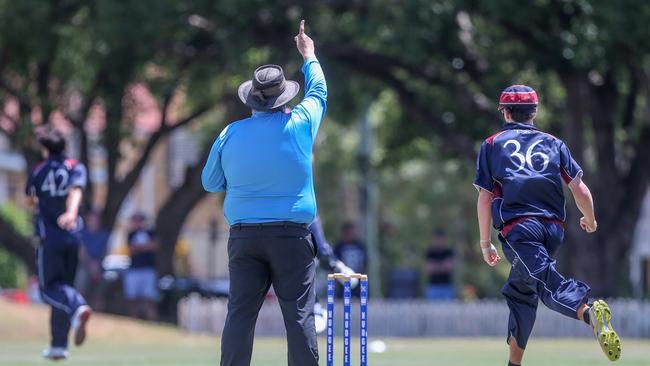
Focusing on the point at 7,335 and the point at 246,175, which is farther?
the point at 7,335

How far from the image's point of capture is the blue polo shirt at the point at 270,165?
9570 millimetres

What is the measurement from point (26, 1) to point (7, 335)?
7.39 metres

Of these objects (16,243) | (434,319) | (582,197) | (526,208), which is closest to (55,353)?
(526,208)

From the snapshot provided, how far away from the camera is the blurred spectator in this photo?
91.5ft

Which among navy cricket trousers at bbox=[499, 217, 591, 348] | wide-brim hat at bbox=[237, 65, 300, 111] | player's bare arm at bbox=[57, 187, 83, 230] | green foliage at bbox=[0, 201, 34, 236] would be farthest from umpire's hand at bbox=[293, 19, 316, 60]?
green foliage at bbox=[0, 201, 34, 236]

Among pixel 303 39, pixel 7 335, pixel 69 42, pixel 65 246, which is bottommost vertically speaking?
pixel 7 335

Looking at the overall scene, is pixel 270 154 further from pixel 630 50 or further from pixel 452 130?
pixel 452 130

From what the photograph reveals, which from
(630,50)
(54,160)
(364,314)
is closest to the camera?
(364,314)

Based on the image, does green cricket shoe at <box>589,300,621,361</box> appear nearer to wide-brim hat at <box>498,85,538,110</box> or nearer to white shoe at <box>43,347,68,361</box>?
wide-brim hat at <box>498,85,538,110</box>

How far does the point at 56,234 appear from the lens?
46.5 ft

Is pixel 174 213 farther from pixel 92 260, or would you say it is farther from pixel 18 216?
pixel 18 216

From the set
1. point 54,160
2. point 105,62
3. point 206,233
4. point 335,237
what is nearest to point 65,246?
point 54,160

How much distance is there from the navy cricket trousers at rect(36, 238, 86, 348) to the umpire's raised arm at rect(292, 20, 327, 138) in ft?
16.5

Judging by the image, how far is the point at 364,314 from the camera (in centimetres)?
946
